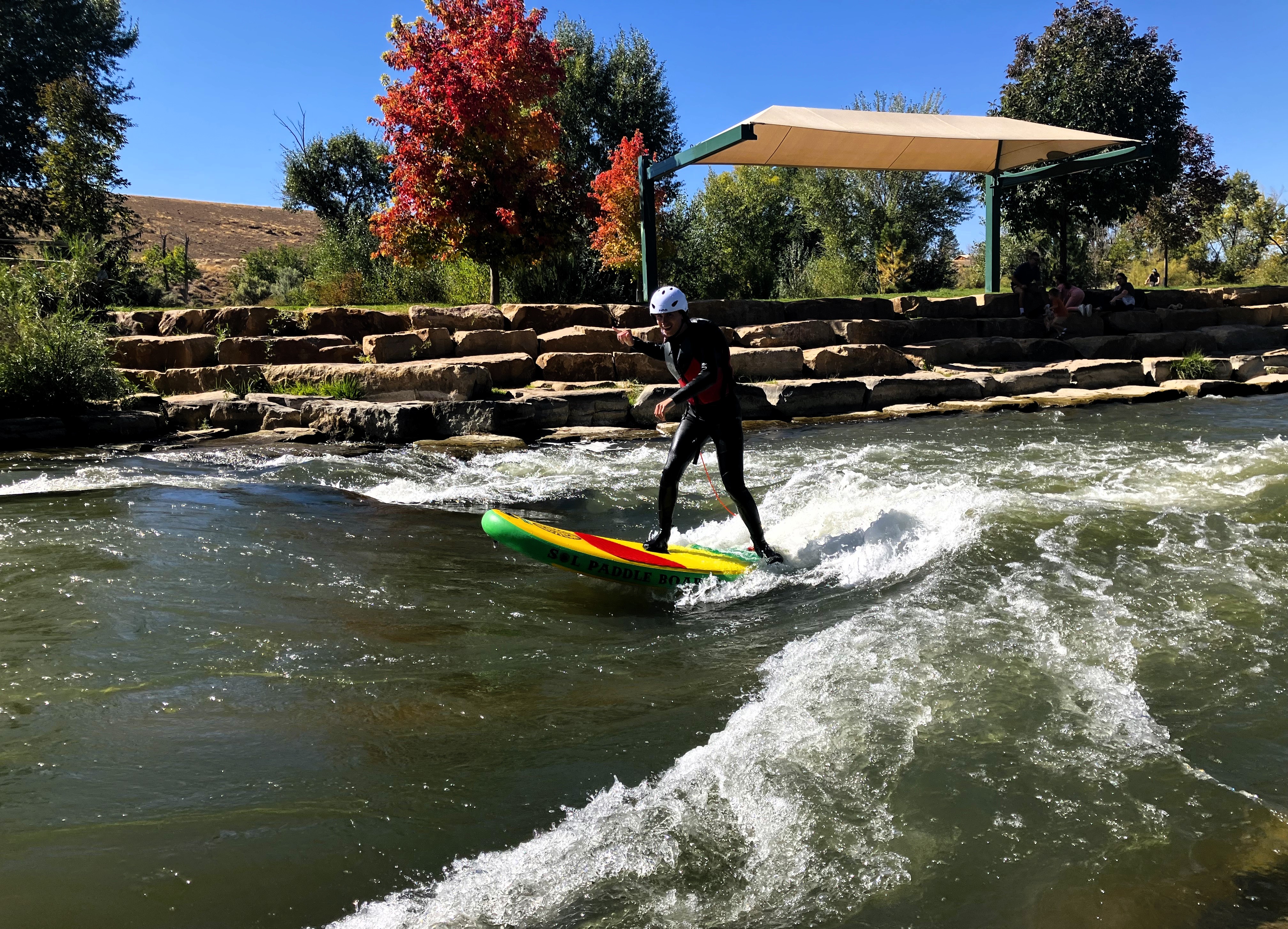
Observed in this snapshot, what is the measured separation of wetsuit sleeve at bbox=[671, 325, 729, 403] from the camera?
5.23 metres

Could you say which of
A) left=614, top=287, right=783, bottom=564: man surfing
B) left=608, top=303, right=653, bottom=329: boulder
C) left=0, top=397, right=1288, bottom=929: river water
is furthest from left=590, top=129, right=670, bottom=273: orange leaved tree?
left=614, top=287, right=783, bottom=564: man surfing

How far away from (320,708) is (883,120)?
14427 millimetres

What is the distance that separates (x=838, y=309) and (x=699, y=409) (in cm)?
1053

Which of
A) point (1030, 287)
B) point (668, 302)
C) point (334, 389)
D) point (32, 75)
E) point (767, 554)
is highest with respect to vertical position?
point (32, 75)

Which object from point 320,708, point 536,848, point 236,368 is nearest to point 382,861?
point 536,848

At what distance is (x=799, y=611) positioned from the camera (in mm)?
4801

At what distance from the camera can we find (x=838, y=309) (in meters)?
15.3

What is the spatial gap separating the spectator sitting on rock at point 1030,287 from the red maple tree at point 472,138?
7745mm

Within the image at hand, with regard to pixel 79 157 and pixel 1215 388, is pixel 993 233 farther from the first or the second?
pixel 79 157

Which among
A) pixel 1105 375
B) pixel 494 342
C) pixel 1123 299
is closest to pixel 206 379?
pixel 494 342

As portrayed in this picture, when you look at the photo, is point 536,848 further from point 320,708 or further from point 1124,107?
point 1124,107

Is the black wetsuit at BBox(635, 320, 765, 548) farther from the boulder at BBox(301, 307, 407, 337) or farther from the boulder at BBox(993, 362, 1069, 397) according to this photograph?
the boulder at BBox(993, 362, 1069, 397)

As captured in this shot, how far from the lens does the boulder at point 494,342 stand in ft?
42.2

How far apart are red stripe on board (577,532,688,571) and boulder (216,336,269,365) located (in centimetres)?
859
